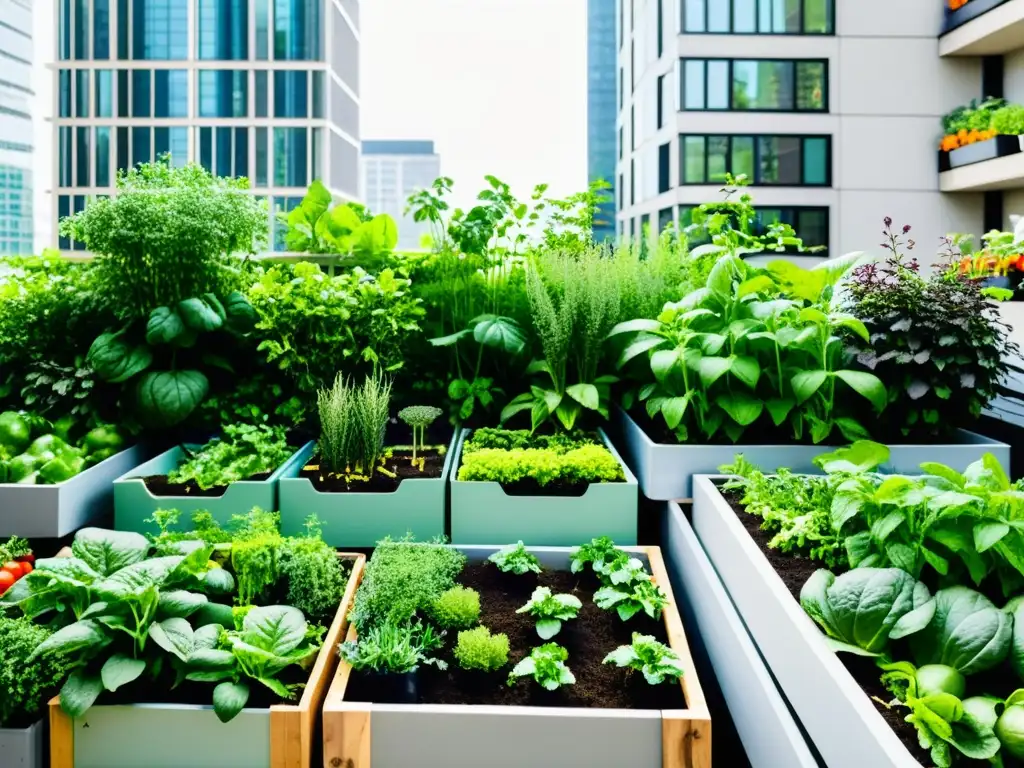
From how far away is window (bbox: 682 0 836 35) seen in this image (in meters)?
16.1

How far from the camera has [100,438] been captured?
2516mm

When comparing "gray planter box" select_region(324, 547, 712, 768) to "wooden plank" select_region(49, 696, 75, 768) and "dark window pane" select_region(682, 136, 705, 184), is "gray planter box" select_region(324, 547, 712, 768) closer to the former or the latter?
"wooden plank" select_region(49, 696, 75, 768)

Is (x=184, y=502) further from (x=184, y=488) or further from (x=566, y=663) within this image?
(x=566, y=663)

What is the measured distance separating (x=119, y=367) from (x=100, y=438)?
215 mm

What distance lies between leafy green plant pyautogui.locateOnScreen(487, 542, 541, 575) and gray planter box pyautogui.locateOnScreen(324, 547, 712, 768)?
557mm

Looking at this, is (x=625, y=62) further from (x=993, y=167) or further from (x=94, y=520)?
(x=94, y=520)

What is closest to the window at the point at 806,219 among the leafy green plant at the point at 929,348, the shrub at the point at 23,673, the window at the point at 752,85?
the window at the point at 752,85

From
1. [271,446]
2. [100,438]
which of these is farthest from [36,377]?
[271,446]

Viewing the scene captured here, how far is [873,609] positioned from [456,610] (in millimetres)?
779

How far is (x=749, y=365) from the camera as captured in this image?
7.59ft

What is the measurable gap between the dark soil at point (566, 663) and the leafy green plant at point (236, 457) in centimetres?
75

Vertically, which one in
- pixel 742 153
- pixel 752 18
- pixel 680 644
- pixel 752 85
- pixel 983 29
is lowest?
pixel 680 644

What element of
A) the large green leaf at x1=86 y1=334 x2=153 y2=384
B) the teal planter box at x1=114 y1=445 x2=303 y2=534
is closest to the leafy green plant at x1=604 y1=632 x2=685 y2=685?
the teal planter box at x1=114 y1=445 x2=303 y2=534

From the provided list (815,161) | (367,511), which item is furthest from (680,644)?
(815,161)
